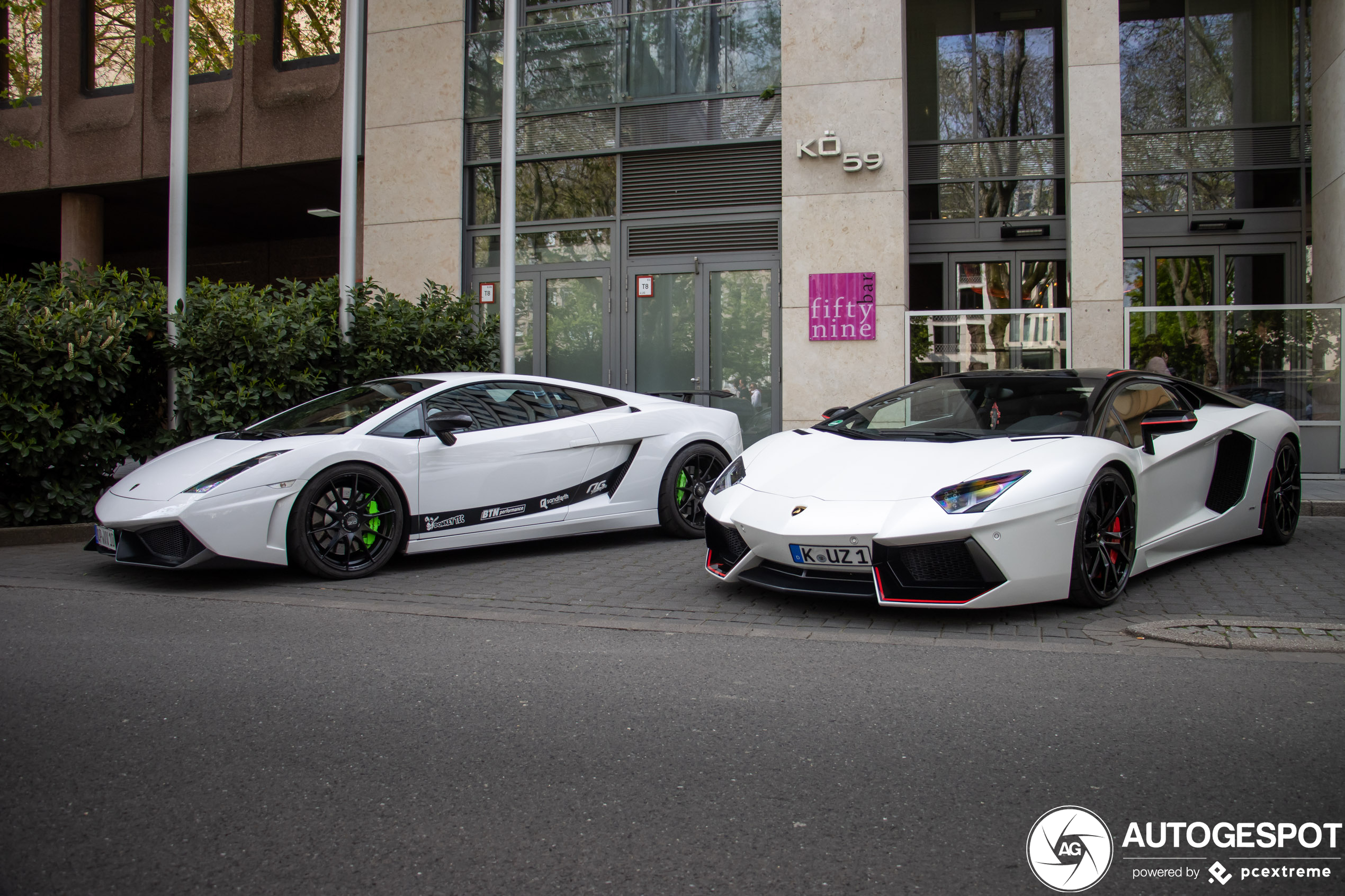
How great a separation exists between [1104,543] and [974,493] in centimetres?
88

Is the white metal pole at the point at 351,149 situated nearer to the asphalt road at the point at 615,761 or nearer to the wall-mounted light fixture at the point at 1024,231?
the asphalt road at the point at 615,761

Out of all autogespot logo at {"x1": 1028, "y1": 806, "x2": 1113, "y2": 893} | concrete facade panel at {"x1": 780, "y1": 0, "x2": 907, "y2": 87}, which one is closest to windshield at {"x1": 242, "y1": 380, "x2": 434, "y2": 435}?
autogespot logo at {"x1": 1028, "y1": 806, "x2": 1113, "y2": 893}

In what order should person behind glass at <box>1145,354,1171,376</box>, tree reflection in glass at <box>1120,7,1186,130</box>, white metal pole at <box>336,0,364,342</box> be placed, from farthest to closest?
1. tree reflection in glass at <box>1120,7,1186,130</box>
2. person behind glass at <box>1145,354,1171,376</box>
3. white metal pole at <box>336,0,364,342</box>

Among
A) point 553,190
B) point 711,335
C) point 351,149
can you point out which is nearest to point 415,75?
point 553,190

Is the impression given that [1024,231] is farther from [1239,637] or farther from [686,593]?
[1239,637]

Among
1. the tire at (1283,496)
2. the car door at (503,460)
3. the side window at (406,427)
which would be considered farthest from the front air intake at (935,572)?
the tire at (1283,496)

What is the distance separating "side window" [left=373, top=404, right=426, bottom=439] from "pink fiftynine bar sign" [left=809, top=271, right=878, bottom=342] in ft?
23.4

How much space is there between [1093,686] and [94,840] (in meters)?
3.20

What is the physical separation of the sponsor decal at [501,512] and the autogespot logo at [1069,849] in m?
4.61

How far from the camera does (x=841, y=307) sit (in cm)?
1267

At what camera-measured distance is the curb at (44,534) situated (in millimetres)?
7742

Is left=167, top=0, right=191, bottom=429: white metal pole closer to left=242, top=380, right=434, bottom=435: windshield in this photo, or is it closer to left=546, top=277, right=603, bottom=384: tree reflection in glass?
left=242, top=380, right=434, bottom=435: windshield

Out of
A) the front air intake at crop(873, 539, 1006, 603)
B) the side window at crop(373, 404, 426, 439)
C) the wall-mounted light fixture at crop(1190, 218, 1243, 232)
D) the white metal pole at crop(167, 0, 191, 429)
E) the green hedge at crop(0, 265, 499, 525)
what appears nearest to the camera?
the front air intake at crop(873, 539, 1006, 603)

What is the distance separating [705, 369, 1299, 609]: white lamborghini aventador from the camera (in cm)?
468
